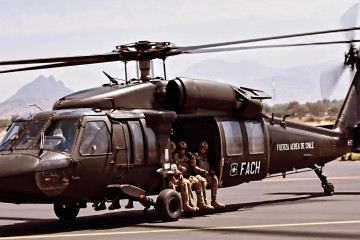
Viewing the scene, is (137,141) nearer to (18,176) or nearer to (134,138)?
(134,138)

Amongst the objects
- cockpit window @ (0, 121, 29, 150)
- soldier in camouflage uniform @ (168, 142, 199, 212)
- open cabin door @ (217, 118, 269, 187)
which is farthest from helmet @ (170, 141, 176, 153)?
cockpit window @ (0, 121, 29, 150)

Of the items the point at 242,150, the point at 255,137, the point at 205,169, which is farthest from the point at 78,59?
the point at 255,137

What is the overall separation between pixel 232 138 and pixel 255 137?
0.90 m

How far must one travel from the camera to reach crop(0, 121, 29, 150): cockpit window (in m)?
15.0

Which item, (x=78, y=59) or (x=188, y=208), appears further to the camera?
(x=188, y=208)

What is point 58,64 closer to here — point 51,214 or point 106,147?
point 106,147

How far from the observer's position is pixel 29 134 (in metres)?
15.0

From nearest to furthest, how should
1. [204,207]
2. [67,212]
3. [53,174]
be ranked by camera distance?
[53,174]
[67,212]
[204,207]

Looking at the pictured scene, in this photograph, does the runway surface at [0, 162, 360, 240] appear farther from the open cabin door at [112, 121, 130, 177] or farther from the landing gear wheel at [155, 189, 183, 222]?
the open cabin door at [112, 121, 130, 177]

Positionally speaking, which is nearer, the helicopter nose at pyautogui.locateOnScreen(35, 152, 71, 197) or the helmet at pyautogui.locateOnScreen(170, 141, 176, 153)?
the helicopter nose at pyautogui.locateOnScreen(35, 152, 71, 197)

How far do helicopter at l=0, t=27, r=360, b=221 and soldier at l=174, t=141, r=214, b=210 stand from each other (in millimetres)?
613

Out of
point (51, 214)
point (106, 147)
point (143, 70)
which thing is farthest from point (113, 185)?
point (51, 214)

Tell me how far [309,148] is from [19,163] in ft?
30.1

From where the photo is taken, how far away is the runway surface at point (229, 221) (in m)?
13.5
